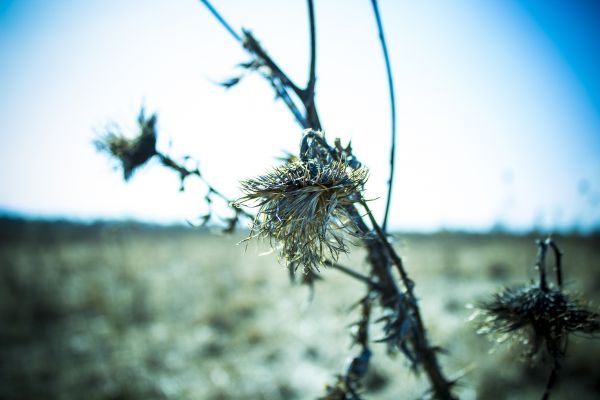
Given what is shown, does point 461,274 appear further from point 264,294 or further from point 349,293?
point 264,294

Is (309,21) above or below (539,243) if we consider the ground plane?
above

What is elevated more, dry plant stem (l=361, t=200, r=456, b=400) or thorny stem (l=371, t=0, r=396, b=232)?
thorny stem (l=371, t=0, r=396, b=232)

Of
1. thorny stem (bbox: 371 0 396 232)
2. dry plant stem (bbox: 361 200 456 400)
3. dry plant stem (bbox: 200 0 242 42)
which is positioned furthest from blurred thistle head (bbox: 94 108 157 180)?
dry plant stem (bbox: 361 200 456 400)

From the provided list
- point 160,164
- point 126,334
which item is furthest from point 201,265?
point 160,164

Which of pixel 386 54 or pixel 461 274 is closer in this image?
pixel 386 54

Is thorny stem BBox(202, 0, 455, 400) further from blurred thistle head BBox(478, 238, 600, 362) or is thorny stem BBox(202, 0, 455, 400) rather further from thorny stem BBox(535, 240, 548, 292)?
thorny stem BBox(535, 240, 548, 292)

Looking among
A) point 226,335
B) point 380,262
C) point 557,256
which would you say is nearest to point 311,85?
point 380,262
